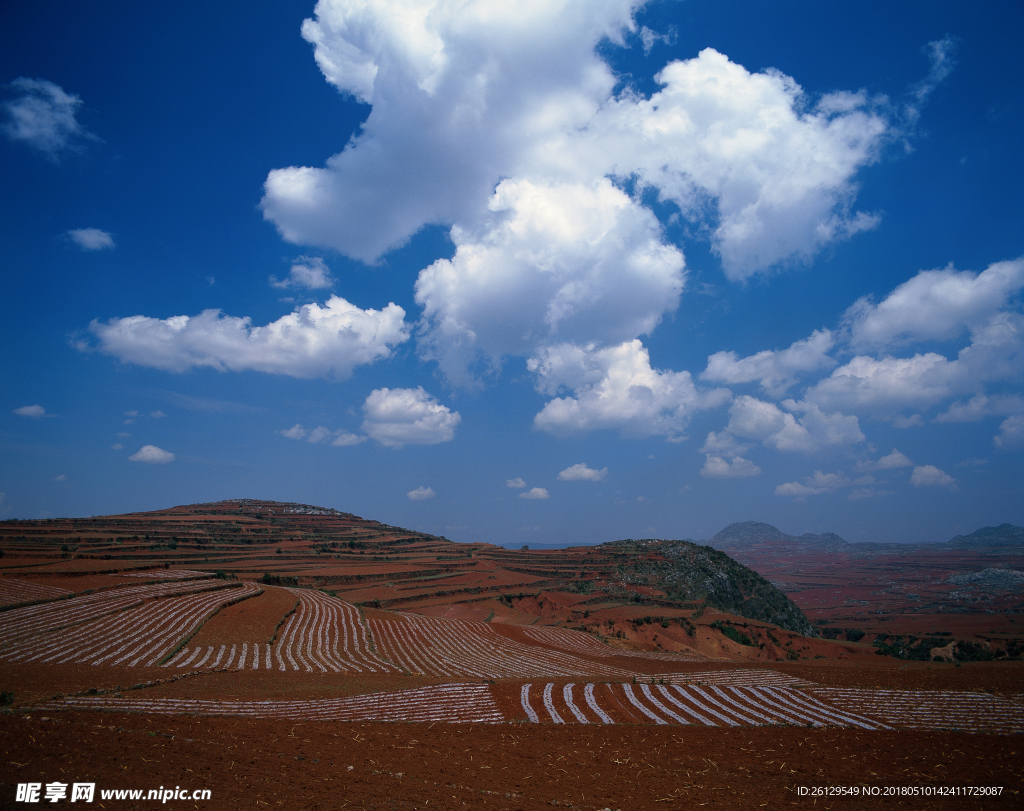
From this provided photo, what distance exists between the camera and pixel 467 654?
3650cm

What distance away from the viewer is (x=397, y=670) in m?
29.4

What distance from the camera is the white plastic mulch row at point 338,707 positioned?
1600 cm

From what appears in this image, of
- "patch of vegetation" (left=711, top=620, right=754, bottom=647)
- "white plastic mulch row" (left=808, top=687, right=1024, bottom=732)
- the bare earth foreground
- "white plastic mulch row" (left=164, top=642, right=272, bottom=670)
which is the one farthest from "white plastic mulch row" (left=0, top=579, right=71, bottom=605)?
"patch of vegetation" (left=711, top=620, right=754, bottom=647)

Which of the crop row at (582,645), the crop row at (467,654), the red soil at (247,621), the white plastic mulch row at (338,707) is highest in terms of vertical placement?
the white plastic mulch row at (338,707)

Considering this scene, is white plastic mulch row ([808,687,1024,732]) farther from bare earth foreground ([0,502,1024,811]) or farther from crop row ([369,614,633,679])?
crop row ([369,614,633,679])

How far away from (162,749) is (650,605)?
69.2 meters

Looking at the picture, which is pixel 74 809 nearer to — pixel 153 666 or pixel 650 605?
pixel 153 666

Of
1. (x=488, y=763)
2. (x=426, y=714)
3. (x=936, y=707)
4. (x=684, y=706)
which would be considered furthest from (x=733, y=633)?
(x=488, y=763)

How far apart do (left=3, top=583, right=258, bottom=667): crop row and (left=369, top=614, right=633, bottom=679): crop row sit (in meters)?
13.8

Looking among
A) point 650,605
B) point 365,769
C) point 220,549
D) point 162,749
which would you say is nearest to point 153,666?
point 162,749

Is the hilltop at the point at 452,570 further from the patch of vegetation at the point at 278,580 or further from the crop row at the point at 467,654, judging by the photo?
the crop row at the point at 467,654

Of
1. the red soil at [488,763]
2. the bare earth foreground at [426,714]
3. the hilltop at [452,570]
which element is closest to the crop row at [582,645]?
the bare earth foreground at [426,714]

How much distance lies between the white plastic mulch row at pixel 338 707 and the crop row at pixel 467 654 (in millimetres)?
9098

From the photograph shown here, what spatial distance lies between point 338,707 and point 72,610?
3091cm
